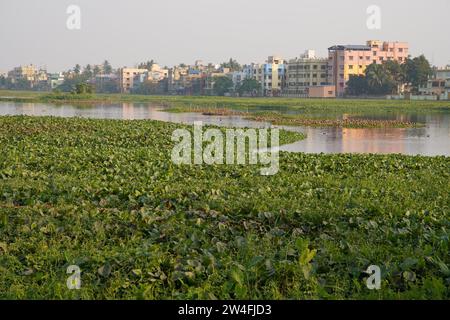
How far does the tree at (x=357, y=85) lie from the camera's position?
88.5 m

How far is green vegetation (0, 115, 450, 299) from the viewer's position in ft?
17.6

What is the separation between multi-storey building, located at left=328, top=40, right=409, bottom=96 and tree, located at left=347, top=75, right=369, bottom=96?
Result: 128 inches

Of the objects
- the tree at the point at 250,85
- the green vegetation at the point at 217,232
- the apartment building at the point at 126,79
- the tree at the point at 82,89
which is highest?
the apartment building at the point at 126,79

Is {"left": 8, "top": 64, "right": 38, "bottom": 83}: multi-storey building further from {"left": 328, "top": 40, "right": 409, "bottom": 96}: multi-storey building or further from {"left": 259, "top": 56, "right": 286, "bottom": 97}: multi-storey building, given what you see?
{"left": 328, "top": 40, "right": 409, "bottom": 96}: multi-storey building

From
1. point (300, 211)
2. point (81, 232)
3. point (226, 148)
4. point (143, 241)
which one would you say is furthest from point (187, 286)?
point (226, 148)

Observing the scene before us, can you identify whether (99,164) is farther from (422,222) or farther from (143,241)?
(422,222)

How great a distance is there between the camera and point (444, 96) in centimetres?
8544

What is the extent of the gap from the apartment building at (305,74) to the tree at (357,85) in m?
9.40

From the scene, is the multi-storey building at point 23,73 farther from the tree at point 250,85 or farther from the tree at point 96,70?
the tree at point 250,85

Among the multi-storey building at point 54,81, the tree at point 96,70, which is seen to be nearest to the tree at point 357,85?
the multi-storey building at point 54,81

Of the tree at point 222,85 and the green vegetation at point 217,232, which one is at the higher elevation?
the tree at point 222,85

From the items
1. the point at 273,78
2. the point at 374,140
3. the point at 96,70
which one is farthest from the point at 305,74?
the point at 96,70
